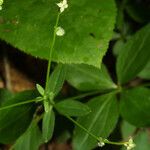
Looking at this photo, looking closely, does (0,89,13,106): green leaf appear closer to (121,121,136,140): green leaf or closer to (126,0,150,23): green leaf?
(121,121,136,140): green leaf

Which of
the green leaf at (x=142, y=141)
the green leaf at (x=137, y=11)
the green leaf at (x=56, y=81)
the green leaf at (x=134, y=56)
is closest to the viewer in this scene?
the green leaf at (x=56, y=81)

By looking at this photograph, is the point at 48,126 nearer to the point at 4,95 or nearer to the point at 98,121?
the point at 98,121

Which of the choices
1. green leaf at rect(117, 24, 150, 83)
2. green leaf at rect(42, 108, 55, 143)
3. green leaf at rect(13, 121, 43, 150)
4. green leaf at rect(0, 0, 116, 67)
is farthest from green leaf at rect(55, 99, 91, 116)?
green leaf at rect(117, 24, 150, 83)

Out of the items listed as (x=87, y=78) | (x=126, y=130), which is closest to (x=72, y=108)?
(x=87, y=78)

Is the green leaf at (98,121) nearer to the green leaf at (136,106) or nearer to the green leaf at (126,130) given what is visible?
the green leaf at (136,106)

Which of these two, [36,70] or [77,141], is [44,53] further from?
[36,70]

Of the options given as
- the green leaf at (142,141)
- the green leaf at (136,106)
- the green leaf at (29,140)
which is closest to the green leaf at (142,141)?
the green leaf at (142,141)
